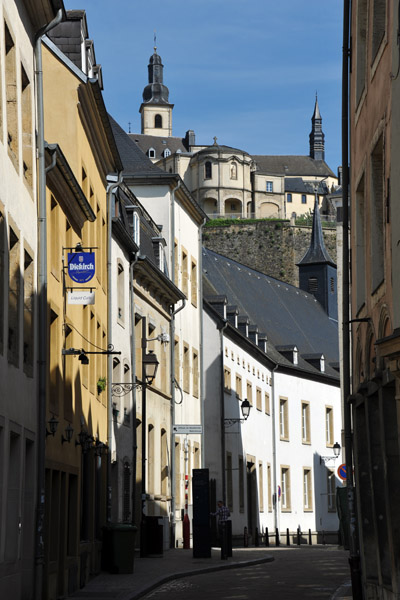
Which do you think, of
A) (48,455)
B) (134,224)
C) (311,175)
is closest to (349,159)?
(48,455)

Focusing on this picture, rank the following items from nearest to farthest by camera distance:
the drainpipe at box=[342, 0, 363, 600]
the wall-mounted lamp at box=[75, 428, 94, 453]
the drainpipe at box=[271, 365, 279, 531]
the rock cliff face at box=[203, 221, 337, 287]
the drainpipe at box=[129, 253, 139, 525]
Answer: the drainpipe at box=[342, 0, 363, 600] → the wall-mounted lamp at box=[75, 428, 94, 453] → the drainpipe at box=[129, 253, 139, 525] → the drainpipe at box=[271, 365, 279, 531] → the rock cliff face at box=[203, 221, 337, 287]

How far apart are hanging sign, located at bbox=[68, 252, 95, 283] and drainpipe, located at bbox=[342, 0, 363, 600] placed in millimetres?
3769

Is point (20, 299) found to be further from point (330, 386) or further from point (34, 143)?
point (330, 386)

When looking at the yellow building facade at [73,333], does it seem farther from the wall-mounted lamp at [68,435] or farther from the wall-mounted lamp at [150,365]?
the wall-mounted lamp at [150,365]

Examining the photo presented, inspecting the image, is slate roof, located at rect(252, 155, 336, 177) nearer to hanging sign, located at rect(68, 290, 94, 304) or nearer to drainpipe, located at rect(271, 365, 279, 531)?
drainpipe, located at rect(271, 365, 279, 531)

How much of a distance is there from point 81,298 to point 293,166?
146 m

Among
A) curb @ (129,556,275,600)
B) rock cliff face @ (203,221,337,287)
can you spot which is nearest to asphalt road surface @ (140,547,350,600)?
curb @ (129,556,275,600)

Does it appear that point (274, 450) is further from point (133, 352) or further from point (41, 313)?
point (41, 313)

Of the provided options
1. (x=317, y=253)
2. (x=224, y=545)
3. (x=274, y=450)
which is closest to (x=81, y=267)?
(x=224, y=545)

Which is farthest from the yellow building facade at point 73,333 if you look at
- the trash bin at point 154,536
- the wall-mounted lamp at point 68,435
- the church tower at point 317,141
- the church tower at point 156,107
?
the church tower at point 317,141

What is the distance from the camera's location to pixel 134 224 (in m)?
30.7

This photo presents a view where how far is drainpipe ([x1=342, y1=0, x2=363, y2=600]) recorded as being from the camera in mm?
14884

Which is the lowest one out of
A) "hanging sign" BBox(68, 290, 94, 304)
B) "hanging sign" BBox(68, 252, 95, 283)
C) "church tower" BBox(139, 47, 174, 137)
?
"hanging sign" BBox(68, 290, 94, 304)

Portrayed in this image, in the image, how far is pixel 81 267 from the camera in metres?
18.2
